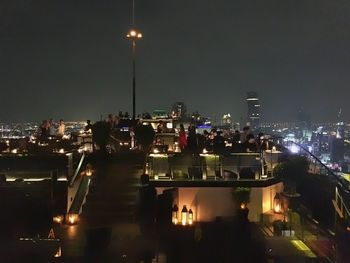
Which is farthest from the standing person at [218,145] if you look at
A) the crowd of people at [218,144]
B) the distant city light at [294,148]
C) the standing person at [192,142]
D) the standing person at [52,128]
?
the standing person at [52,128]

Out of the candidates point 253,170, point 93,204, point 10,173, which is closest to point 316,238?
point 253,170

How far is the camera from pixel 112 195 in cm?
1275

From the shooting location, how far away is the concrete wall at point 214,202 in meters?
13.5

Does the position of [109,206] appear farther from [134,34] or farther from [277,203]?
[134,34]

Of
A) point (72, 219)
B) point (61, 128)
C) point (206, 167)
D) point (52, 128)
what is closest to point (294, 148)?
point (206, 167)

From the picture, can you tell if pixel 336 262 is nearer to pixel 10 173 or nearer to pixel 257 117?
pixel 10 173

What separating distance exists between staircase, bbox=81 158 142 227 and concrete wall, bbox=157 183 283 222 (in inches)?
43.8

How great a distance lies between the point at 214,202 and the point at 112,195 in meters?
3.17

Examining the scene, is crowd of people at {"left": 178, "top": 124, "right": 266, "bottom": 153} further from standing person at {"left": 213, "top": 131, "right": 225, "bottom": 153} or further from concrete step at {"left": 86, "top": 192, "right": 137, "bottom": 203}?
concrete step at {"left": 86, "top": 192, "right": 137, "bottom": 203}

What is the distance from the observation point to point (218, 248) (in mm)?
10289

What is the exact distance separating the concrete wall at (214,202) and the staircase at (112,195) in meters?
1.11

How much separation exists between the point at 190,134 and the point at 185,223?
18.4ft

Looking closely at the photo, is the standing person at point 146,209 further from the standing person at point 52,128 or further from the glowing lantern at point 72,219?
the standing person at point 52,128

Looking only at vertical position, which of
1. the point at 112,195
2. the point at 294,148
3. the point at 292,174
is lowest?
the point at 112,195
